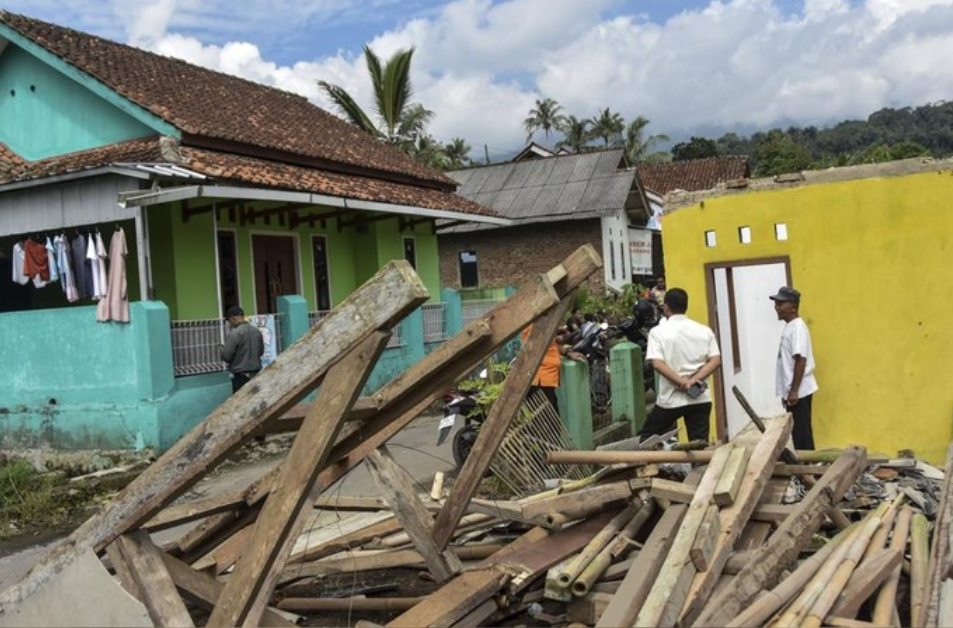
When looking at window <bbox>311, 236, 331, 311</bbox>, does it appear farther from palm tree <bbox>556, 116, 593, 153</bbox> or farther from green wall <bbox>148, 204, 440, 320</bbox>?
palm tree <bbox>556, 116, 593, 153</bbox>

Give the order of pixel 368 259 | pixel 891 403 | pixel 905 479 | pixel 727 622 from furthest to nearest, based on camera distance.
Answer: pixel 368 259 → pixel 891 403 → pixel 905 479 → pixel 727 622

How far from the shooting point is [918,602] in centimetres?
366

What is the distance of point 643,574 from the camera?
3.41m

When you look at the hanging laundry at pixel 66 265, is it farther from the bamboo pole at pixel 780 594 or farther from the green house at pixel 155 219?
the bamboo pole at pixel 780 594

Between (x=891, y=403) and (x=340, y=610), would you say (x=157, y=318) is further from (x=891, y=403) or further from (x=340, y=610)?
(x=891, y=403)

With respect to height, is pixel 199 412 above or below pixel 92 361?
below

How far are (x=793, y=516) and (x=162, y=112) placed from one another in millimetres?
11083

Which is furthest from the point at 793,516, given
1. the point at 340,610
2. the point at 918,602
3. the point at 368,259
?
the point at 368,259

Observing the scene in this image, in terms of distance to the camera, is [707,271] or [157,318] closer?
[707,271]

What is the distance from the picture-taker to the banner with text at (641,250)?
30.2 meters

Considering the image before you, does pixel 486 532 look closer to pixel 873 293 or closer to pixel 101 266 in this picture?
pixel 873 293

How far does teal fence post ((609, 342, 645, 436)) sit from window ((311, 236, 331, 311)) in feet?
23.5

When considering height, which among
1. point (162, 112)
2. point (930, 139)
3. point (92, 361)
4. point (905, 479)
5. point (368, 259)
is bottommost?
point (905, 479)

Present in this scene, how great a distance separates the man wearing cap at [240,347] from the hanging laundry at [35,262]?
9.31 feet
